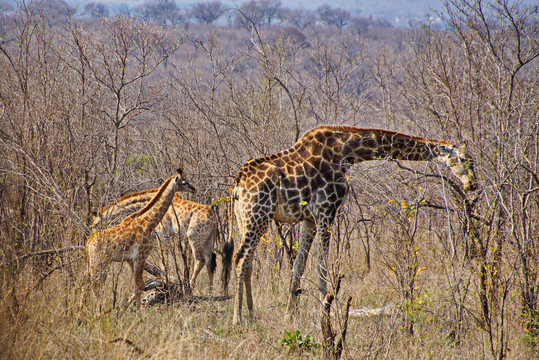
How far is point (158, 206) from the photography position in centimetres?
650

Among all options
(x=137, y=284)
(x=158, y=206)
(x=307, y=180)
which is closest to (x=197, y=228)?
(x=158, y=206)

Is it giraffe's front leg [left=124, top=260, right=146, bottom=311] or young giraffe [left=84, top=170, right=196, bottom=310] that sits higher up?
young giraffe [left=84, top=170, right=196, bottom=310]

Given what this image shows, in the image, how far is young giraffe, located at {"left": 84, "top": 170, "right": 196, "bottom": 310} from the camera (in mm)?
5652

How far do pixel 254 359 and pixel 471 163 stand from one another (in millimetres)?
2960

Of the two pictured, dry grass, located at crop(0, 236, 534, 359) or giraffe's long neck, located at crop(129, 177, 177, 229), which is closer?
dry grass, located at crop(0, 236, 534, 359)

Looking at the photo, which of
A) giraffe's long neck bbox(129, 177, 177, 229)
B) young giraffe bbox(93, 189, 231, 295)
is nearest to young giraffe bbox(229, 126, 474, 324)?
giraffe's long neck bbox(129, 177, 177, 229)

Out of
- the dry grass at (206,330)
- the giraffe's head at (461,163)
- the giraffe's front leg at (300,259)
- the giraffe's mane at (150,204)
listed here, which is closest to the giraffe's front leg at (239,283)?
the dry grass at (206,330)

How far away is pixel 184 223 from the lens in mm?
8148

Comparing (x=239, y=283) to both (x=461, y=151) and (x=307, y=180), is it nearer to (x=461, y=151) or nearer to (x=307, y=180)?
(x=307, y=180)

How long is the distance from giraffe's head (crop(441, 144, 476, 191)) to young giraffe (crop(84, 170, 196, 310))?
9.89ft

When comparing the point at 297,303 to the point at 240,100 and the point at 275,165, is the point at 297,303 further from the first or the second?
the point at 240,100

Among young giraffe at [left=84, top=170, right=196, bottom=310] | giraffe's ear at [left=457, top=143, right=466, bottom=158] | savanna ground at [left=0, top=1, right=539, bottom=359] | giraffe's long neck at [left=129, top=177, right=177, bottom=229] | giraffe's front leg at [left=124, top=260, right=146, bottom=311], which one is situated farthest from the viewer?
giraffe's long neck at [left=129, top=177, right=177, bottom=229]

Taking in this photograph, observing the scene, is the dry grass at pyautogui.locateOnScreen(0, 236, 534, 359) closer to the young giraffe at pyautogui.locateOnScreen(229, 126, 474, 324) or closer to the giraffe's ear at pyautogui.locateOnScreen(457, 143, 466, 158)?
the young giraffe at pyautogui.locateOnScreen(229, 126, 474, 324)

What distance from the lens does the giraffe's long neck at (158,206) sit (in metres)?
6.41
